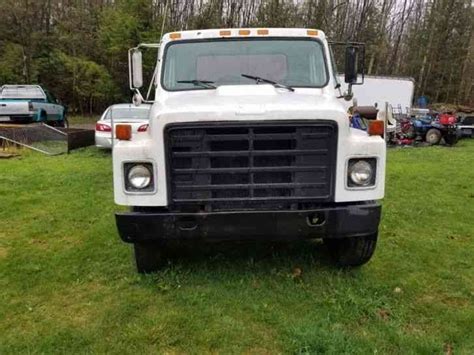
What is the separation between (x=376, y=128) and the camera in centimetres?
393

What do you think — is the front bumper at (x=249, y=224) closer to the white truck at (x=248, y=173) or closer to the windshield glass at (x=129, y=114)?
the white truck at (x=248, y=173)

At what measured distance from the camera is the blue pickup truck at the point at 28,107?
15.5 metres

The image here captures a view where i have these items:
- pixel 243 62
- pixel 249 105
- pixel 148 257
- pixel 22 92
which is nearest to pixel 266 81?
pixel 243 62

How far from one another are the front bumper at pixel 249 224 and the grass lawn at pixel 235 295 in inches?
21.6

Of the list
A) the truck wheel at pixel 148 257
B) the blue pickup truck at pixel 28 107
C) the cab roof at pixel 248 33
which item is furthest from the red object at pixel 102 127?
the truck wheel at pixel 148 257

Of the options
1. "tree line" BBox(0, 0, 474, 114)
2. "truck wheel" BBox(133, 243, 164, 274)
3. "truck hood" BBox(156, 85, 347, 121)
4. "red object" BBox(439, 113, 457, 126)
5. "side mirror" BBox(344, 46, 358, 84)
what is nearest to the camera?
"truck hood" BBox(156, 85, 347, 121)

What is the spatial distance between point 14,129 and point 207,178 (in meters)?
11.3

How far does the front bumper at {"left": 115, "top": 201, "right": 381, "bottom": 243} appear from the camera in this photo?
12.3 feet

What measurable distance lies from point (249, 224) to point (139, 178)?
2.89 feet

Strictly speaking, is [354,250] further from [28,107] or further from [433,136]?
[433,136]

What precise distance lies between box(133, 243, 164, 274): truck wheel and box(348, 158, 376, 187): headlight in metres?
1.66

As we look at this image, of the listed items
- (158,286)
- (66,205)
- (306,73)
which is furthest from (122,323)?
(66,205)

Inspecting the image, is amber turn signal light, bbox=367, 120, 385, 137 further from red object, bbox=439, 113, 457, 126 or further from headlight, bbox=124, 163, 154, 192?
red object, bbox=439, 113, 457, 126

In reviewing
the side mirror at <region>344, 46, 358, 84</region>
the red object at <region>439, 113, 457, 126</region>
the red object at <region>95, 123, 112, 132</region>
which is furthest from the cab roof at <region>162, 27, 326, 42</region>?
the red object at <region>439, 113, 457, 126</region>
